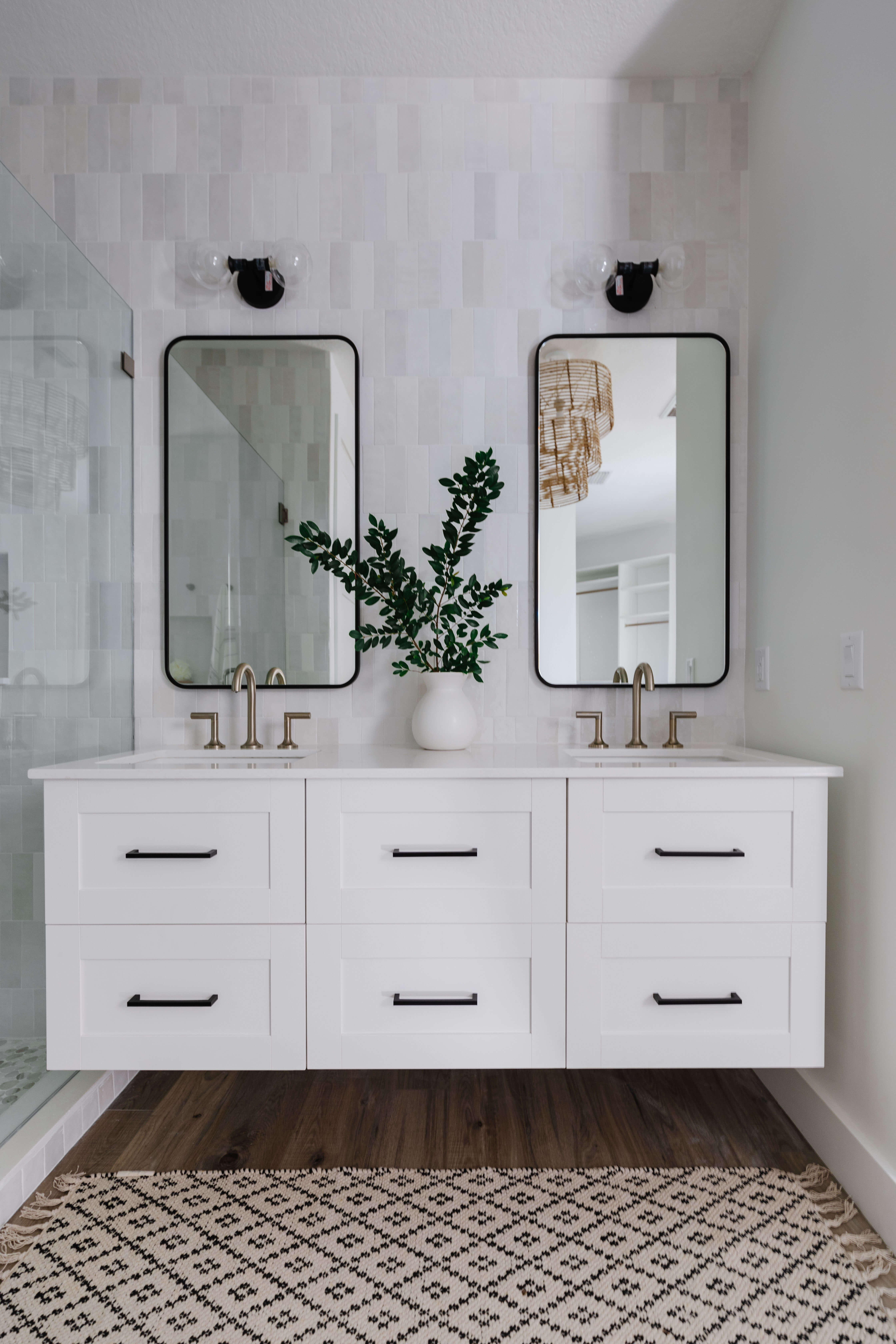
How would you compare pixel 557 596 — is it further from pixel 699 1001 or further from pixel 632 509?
pixel 699 1001

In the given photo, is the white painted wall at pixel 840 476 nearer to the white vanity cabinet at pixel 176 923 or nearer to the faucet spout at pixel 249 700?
the white vanity cabinet at pixel 176 923

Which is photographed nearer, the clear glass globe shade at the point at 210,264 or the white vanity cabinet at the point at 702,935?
the white vanity cabinet at the point at 702,935

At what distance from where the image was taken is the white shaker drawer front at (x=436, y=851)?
1425 mm

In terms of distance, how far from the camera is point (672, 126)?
1.99 meters

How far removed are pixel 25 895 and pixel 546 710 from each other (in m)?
1.29

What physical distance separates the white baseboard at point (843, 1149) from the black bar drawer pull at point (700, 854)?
563 millimetres

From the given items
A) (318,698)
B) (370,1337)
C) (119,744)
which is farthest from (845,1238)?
(119,744)

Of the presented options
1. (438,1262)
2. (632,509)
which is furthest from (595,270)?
(438,1262)

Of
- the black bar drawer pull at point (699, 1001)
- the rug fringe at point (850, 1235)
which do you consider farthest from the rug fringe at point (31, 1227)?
the rug fringe at point (850, 1235)

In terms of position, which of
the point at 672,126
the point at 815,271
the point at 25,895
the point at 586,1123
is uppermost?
the point at 672,126

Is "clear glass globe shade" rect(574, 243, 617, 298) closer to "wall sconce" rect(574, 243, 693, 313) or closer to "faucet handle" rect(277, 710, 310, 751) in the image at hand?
"wall sconce" rect(574, 243, 693, 313)

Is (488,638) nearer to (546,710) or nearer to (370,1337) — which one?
(546,710)

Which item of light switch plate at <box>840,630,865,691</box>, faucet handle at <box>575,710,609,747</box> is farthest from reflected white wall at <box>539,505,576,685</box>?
light switch plate at <box>840,630,865,691</box>

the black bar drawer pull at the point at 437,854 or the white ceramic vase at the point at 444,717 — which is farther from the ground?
the white ceramic vase at the point at 444,717
